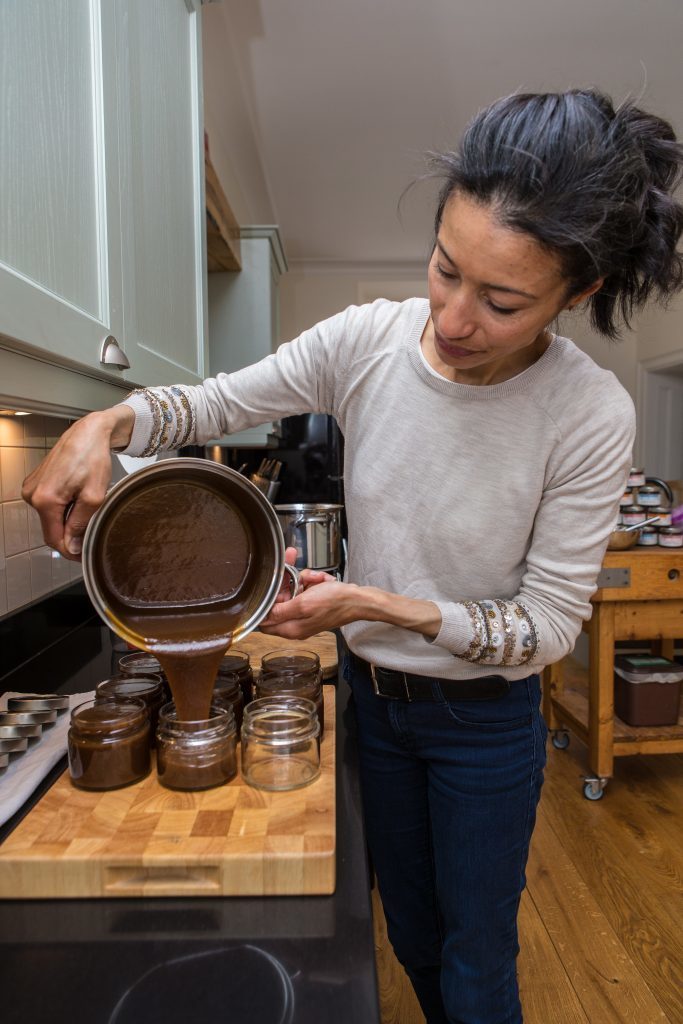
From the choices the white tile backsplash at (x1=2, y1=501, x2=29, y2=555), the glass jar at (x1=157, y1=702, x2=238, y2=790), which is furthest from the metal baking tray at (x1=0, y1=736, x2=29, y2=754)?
the white tile backsplash at (x1=2, y1=501, x2=29, y2=555)

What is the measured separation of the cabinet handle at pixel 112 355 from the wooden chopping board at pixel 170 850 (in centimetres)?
56

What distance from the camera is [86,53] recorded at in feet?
2.98

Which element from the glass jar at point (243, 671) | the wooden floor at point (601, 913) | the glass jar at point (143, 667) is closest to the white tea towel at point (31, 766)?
the glass jar at point (143, 667)

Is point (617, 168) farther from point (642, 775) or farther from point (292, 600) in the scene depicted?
point (642, 775)

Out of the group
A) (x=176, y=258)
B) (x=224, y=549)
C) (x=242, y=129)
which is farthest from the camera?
(x=242, y=129)

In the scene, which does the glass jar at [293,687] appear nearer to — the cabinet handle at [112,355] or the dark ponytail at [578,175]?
the cabinet handle at [112,355]

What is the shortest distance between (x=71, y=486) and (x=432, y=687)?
61 centimetres

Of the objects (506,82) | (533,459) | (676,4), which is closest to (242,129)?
(506,82)

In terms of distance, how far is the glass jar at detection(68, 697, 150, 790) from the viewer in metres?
0.91

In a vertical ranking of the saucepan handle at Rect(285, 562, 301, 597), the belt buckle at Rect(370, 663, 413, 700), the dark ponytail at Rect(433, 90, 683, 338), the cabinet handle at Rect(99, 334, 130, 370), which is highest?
the dark ponytail at Rect(433, 90, 683, 338)

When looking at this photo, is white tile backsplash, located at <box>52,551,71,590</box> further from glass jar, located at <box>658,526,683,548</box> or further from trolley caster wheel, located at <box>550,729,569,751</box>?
trolley caster wheel, located at <box>550,729,569,751</box>

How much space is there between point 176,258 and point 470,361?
769 mm

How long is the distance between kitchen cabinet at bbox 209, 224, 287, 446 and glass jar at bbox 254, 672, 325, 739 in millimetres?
1816

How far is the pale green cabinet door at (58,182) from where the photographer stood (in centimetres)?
68
